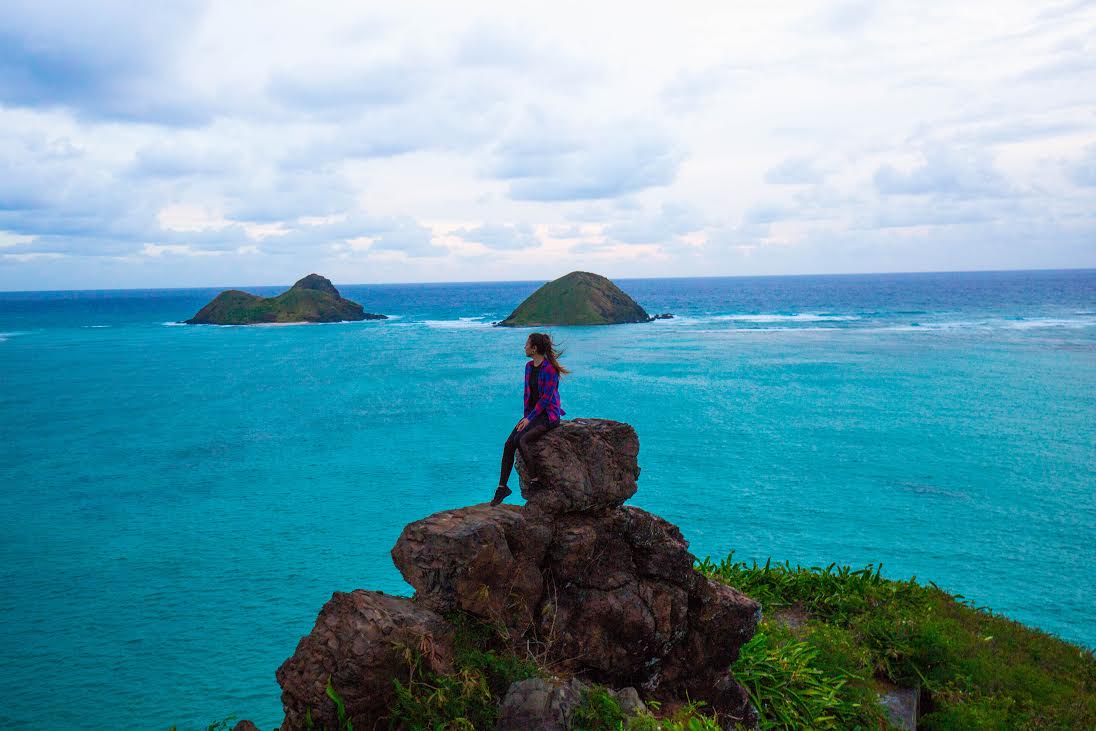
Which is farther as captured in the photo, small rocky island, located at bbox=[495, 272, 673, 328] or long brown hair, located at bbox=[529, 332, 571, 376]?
small rocky island, located at bbox=[495, 272, 673, 328]

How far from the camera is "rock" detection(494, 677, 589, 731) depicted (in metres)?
7.93

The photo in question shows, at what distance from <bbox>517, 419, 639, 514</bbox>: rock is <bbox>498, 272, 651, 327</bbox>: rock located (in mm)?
113475

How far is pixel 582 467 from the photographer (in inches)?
413

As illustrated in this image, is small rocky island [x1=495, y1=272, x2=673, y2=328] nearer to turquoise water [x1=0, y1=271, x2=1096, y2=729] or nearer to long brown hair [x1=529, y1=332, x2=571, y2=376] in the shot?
turquoise water [x1=0, y1=271, x2=1096, y2=729]

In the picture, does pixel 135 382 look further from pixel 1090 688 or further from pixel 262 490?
pixel 1090 688

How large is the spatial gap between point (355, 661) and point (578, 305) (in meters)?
120

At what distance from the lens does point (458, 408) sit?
2180 inches

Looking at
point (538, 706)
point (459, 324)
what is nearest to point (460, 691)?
point (538, 706)

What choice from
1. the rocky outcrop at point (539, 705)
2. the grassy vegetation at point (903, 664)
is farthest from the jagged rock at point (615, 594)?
the grassy vegetation at point (903, 664)

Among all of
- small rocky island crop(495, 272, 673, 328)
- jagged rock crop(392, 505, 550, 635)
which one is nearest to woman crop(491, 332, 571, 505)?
jagged rock crop(392, 505, 550, 635)

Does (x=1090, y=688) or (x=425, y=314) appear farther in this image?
(x=425, y=314)

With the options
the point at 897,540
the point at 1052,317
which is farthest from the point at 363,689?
the point at 1052,317

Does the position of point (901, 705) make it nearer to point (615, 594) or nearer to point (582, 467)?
point (615, 594)

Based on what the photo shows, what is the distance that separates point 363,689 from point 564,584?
324 centimetres
